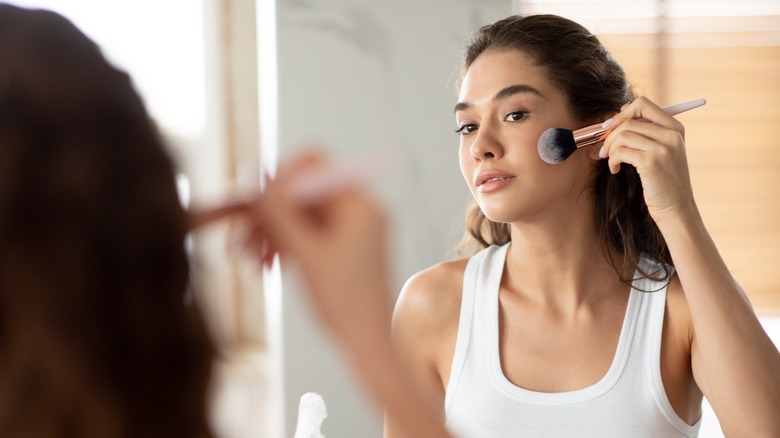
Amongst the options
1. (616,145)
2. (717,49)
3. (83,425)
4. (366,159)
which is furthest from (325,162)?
(717,49)

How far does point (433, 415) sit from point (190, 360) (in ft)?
0.30

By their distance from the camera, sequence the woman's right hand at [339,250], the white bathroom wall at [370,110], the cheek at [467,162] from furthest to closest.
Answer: the white bathroom wall at [370,110]
the cheek at [467,162]
the woman's right hand at [339,250]

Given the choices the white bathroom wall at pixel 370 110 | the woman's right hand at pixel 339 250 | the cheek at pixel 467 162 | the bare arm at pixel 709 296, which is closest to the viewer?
the woman's right hand at pixel 339 250

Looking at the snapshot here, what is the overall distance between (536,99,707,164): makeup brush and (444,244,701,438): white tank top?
0.54 ft

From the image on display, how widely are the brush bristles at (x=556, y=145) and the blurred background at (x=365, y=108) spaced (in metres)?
0.15

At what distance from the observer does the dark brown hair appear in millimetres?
277

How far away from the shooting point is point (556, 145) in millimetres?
792

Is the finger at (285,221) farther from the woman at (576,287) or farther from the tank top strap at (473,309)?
the tank top strap at (473,309)

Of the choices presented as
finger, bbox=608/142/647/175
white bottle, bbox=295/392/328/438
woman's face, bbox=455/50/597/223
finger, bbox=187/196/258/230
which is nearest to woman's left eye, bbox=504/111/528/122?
woman's face, bbox=455/50/597/223

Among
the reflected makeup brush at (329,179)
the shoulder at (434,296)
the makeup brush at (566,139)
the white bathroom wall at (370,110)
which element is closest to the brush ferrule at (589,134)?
the makeup brush at (566,139)

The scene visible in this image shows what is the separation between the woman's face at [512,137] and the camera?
0.82 m

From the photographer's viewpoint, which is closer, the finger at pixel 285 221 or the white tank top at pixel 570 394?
the finger at pixel 285 221

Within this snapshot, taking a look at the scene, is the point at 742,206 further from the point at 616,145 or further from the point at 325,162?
the point at 325,162

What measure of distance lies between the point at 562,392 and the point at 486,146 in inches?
10.0
